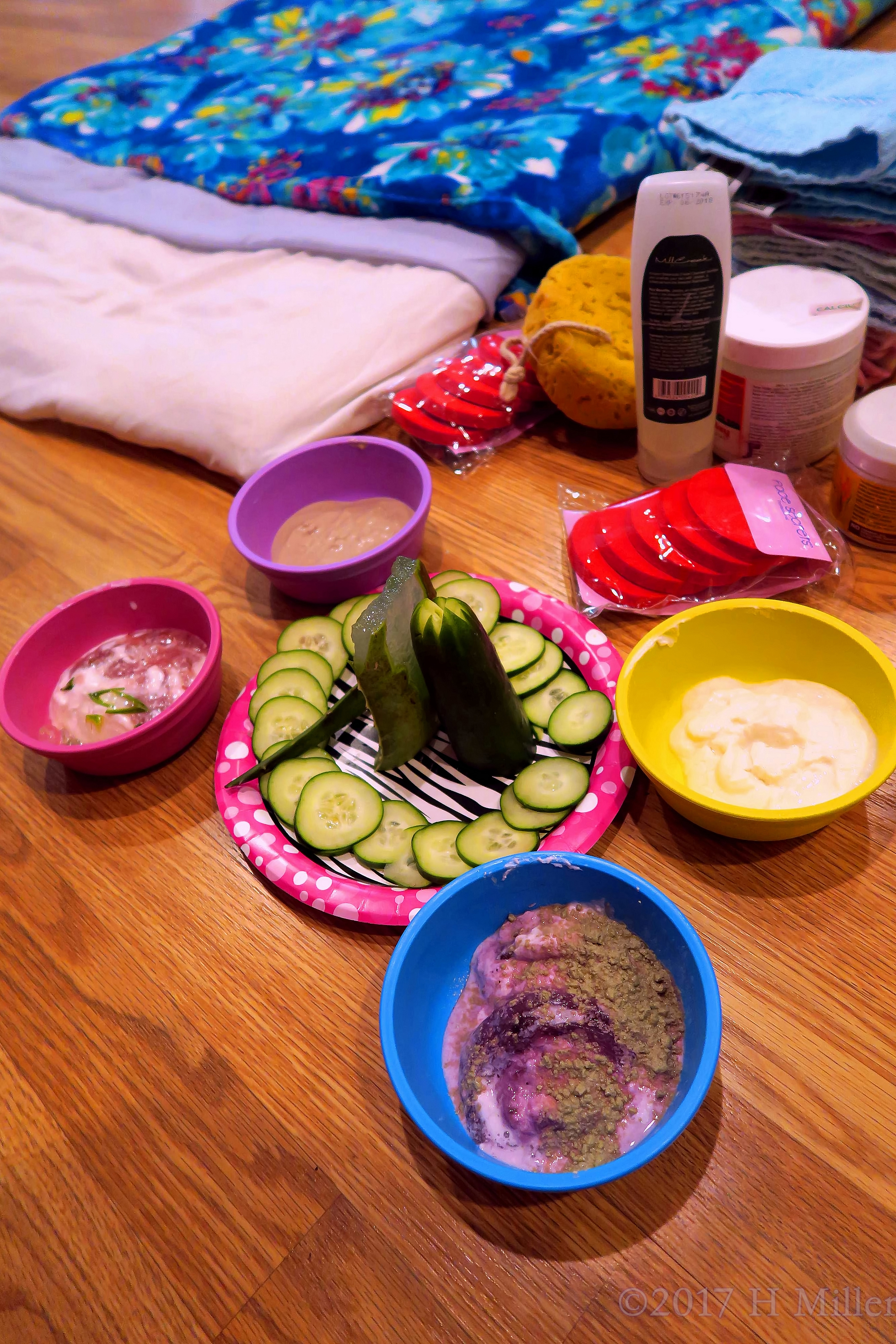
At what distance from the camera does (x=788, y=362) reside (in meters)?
1.00

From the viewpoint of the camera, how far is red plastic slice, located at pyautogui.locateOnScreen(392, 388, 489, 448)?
1.30m

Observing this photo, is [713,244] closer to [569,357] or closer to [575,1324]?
[569,357]

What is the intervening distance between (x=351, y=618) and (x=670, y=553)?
39cm

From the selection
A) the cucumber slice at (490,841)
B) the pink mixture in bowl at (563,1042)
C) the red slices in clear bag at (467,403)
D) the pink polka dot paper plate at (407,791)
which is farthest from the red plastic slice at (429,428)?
the pink mixture in bowl at (563,1042)

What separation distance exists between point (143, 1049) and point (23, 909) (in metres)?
0.23

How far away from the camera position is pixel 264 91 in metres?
2.09

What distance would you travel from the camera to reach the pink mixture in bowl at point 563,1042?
0.61m

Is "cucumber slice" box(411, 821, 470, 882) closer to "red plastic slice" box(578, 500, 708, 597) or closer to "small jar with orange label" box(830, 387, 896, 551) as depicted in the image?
"red plastic slice" box(578, 500, 708, 597)

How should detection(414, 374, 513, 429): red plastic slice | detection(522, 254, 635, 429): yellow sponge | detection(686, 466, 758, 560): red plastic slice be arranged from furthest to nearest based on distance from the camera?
detection(414, 374, 513, 429): red plastic slice, detection(522, 254, 635, 429): yellow sponge, detection(686, 466, 758, 560): red plastic slice

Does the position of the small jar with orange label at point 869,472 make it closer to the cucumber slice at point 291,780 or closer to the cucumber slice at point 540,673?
the cucumber slice at point 540,673

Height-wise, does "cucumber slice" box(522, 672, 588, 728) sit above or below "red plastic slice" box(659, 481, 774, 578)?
below

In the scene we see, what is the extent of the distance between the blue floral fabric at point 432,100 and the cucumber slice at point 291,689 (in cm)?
97

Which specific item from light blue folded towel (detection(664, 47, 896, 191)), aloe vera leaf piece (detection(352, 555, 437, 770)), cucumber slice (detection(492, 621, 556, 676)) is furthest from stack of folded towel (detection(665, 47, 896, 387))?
aloe vera leaf piece (detection(352, 555, 437, 770))

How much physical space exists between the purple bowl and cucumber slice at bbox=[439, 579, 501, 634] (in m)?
0.10
